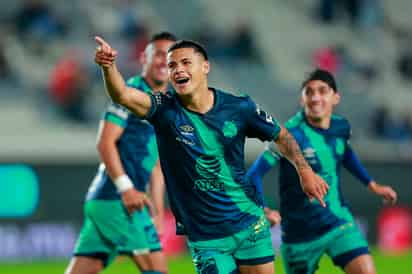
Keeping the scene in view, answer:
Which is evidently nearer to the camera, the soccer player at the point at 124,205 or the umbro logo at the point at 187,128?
the umbro logo at the point at 187,128

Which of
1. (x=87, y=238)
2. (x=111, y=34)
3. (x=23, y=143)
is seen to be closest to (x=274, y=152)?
(x=87, y=238)

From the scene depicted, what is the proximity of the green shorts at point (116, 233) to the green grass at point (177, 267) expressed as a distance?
4994 millimetres

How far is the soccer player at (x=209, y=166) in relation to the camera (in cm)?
646

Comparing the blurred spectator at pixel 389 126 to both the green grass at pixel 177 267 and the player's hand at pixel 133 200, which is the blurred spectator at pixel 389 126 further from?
the player's hand at pixel 133 200

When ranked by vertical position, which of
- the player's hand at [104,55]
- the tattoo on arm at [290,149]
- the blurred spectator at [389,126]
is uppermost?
the blurred spectator at [389,126]

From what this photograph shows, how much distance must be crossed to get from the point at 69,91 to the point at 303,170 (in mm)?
11081

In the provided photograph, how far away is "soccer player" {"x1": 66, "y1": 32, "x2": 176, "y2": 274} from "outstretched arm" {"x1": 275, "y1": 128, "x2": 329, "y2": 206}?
5.37ft

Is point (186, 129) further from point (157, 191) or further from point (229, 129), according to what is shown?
point (157, 191)

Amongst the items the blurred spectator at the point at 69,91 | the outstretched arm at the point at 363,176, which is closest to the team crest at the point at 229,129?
the outstretched arm at the point at 363,176

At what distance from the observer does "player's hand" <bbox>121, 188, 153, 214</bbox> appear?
24.8ft

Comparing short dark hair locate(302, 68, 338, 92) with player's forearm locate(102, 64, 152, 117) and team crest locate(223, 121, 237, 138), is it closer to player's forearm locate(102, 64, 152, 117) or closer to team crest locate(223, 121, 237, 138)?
team crest locate(223, 121, 237, 138)

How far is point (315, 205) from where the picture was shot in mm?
8180

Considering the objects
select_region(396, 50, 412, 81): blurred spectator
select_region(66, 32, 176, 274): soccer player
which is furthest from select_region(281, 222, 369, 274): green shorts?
select_region(396, 50, 412, 81): blurred spectator

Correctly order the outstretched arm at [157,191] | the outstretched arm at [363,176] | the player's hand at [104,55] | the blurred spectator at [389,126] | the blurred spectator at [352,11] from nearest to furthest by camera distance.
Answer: the player's hand at [104,55], the outstretched arm at [363,176], the outstretched arm at [157,191], the blurred spectator at [389,126], the blurred spectator at [352,11]
